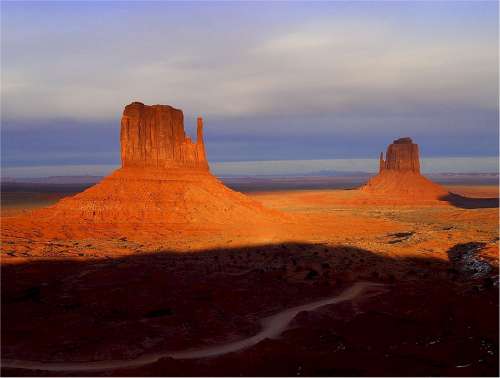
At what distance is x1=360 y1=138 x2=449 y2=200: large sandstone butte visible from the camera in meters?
108

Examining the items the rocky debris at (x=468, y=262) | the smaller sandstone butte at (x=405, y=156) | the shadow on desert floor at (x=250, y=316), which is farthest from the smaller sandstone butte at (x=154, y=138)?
the smaller sandstone butte at (x=405, y=156)

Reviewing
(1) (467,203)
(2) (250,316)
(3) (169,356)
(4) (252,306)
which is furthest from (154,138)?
(1) (467,203)

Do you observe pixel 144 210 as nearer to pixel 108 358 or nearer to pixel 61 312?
pixel 61 312

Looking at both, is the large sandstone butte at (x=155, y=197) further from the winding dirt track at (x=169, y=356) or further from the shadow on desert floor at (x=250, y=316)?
the winding dirt track at (x=169, y=356)

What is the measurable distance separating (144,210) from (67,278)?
25.8 metres

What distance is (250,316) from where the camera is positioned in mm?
18906

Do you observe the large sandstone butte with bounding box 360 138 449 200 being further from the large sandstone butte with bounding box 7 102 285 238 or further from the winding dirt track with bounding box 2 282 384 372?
the winding dirt track with bounding box 2 282 384 372

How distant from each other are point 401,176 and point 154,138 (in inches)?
3095

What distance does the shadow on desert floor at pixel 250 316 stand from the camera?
41.2 ft

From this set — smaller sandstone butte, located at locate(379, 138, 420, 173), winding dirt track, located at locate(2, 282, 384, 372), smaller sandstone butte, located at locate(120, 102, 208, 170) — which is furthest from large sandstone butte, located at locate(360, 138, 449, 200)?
winding dirt track, located at locate(2, 282, 384, 372)

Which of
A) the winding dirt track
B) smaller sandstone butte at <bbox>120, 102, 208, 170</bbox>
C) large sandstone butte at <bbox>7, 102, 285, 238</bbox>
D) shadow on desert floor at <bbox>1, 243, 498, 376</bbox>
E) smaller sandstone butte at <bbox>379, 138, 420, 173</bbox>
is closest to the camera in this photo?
shadow on desert floor at <bbox>1, 243, 498, 376</bbox>

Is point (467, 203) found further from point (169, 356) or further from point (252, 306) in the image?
point (169, 356)

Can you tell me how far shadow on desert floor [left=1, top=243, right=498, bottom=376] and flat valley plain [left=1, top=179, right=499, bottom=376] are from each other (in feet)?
0.22

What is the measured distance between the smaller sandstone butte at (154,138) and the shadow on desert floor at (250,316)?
2810cm
